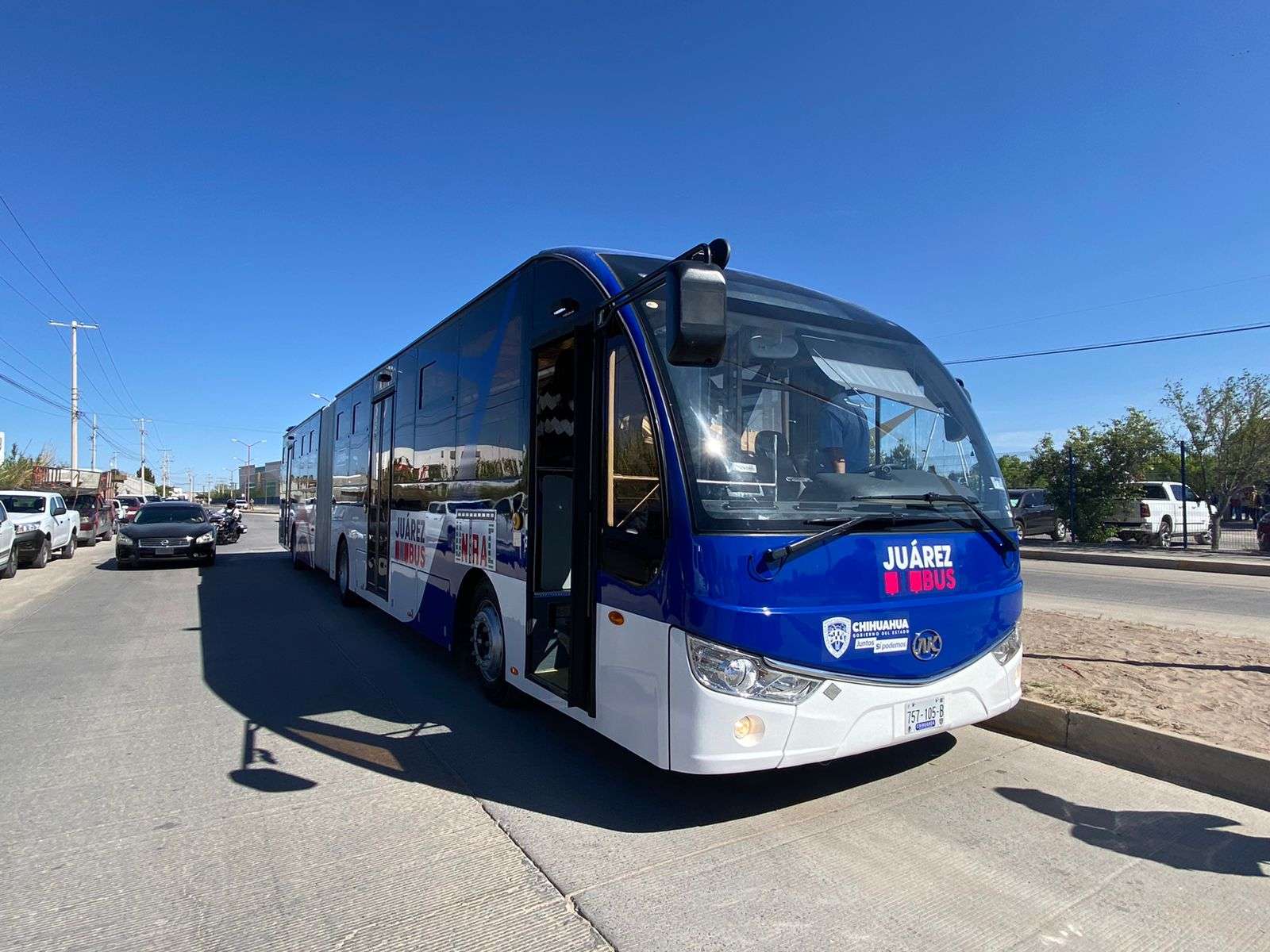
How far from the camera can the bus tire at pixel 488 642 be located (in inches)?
230

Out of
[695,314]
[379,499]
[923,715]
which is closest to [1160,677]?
[923,715]

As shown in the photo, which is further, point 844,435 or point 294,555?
point 294,555

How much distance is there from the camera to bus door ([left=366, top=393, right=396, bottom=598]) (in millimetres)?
Answer: 9016

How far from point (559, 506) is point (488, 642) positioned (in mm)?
1411

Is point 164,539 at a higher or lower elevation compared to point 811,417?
lower

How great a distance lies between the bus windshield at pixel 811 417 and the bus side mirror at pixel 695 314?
445 millimetres

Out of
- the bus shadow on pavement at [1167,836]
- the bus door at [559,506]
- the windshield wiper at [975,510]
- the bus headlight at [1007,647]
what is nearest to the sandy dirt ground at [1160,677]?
the bus shadow on pavement at [1167,836]

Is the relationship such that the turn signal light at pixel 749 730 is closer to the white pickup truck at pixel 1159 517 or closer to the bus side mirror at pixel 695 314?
the bus side mirror at pixel 695 314

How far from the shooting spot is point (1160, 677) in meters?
6.02

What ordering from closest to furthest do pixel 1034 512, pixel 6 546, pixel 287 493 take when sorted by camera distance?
pixel 6 546 < pixel 287 493 < pixel 1034 512

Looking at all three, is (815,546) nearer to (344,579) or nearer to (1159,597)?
(344,579)

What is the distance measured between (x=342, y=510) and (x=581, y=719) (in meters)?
8.34

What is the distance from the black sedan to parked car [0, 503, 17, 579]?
72.7 inches

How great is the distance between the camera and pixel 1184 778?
4379 millimetres
